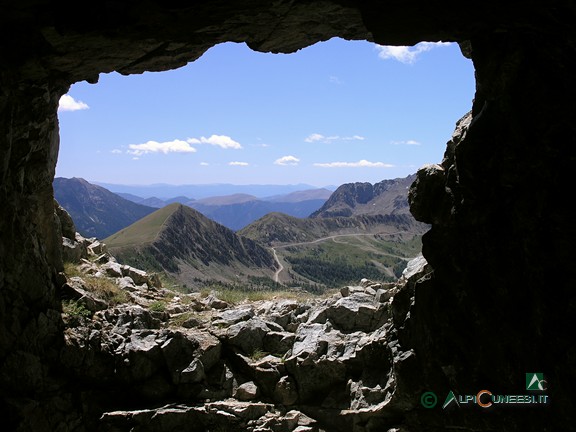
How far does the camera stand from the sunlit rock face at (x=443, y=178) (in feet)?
31.7

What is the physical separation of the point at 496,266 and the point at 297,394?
26.2 ft

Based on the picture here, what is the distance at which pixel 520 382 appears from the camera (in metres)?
10.4

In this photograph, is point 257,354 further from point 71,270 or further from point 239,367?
point 71,270

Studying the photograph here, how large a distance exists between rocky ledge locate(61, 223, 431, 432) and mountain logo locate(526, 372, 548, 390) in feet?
11.2

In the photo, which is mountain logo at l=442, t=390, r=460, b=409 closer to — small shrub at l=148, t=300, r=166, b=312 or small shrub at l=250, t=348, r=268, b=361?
small shrub at l=250, t=348, r=268, b=361

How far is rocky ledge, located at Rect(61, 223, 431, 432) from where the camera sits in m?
13.3

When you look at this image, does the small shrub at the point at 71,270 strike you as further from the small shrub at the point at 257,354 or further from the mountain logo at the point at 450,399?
the mountain logo at the point at 450,399

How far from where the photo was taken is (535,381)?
10.1 m

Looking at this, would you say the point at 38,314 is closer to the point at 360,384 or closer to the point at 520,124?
the point at 360,384

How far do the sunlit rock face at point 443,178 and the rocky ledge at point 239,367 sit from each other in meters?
0.71

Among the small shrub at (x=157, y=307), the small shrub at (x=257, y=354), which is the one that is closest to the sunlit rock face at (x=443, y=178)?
the small shrub at (x=157, y=307)

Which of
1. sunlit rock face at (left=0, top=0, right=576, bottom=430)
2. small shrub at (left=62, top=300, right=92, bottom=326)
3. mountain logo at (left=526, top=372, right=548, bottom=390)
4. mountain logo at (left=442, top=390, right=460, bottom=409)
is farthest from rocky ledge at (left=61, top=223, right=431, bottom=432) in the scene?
mountain logo at (left=526, top=372, right=548, bottom=390)

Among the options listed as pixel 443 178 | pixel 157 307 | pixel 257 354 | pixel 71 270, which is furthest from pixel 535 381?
pixel 71 270

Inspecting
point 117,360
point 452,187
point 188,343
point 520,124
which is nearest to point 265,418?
point 188,343
